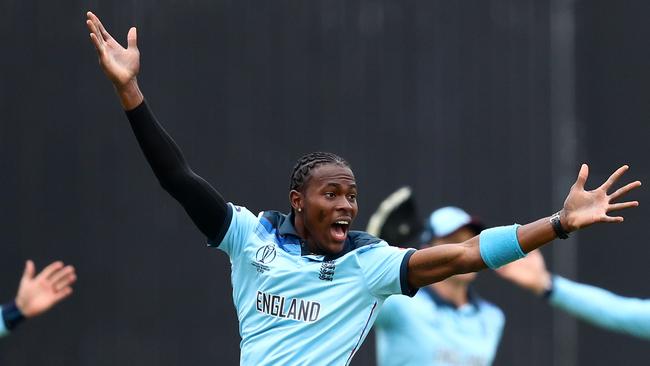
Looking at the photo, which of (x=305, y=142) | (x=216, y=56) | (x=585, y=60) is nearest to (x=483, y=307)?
(x=305, y=142)

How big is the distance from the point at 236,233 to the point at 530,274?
9.39 ft

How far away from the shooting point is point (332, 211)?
17.1 ft

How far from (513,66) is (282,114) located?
6.59ft

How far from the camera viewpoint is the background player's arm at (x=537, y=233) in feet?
15.5

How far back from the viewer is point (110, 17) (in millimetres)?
8383

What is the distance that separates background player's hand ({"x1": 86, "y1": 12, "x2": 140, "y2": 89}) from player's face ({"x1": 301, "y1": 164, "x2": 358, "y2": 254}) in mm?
848

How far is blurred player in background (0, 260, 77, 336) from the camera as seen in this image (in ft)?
24.4

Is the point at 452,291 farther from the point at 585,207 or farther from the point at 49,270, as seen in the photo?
the point at 585,207

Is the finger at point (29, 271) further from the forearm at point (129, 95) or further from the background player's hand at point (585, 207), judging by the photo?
the background player's hand at point (585, 207)

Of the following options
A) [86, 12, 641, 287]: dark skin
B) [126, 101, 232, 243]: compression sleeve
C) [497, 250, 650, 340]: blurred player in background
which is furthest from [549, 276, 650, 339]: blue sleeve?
[126, 101, 232, 243]: compression sleeve

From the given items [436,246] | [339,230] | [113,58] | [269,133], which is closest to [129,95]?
[113,58]

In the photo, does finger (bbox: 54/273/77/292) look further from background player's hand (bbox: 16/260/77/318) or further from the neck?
the neck

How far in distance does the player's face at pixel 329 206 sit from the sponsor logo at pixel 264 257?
0.17 meters

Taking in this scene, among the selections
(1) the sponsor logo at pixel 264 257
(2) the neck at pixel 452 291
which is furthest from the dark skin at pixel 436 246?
(2) the neck at pixel 452 291
